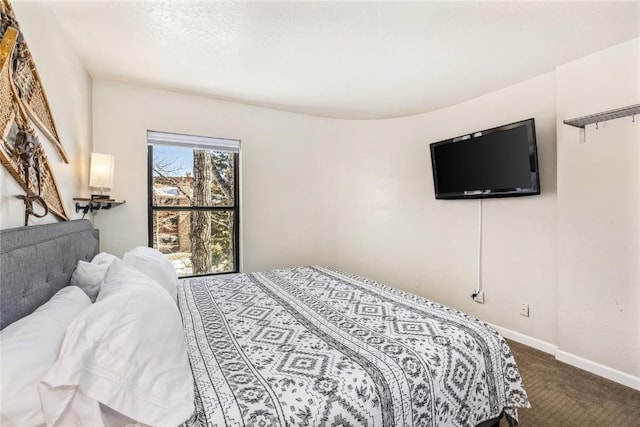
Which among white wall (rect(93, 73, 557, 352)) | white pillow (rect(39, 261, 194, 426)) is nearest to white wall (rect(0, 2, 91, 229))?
white wall (rect(93, 73, 557, 352))

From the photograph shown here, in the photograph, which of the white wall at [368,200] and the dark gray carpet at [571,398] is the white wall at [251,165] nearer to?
the white wall at [368,200]

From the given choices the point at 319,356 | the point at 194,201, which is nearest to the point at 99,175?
the point at 194,201

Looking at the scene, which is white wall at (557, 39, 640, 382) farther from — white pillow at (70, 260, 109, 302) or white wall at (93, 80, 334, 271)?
white pillow at (70, 260, 109, 302)

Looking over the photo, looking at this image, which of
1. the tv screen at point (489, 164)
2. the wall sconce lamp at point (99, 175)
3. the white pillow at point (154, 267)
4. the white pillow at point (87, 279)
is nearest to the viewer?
the white pillow at point (87, 279)

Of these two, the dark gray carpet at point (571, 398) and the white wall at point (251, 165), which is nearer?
the dark gray carpet at point (571, 398)

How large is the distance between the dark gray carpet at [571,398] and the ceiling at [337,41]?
2376 millimetres

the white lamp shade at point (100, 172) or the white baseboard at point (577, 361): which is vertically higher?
the white lamp shade at point (100, 172)

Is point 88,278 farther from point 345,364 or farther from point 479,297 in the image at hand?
point 479,297

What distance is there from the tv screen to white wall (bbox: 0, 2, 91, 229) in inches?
125

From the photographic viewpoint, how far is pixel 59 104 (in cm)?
189

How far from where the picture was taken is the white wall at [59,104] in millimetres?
1283

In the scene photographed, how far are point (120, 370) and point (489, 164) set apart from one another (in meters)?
3.06

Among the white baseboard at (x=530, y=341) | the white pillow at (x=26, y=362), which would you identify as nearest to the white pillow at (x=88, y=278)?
the white pillow at (x=26, y=362)

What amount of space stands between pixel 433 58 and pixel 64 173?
2698mm
